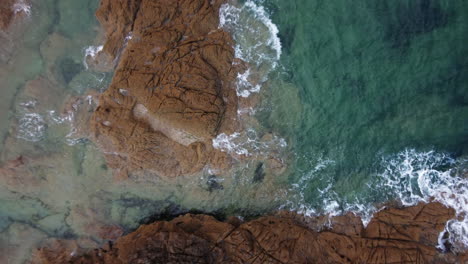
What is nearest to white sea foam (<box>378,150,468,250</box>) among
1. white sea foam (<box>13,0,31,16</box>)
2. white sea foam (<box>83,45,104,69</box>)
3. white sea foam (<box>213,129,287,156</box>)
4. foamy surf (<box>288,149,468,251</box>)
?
foamy surf (<box>288,149,468,251</box>)

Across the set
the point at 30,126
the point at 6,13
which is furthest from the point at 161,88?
the point at 6,13

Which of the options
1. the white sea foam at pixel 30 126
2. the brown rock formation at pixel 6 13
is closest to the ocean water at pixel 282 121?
the white sea foam at pixel 30 126

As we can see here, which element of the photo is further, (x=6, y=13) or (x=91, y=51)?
(x=91, y=51)

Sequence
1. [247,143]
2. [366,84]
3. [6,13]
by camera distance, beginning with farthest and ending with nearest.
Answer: [247,143]
[366,84]
[6,13]

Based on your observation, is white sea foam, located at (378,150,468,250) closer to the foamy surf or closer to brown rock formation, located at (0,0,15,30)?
the foamy surf

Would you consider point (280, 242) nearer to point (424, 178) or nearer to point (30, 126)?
point (424, 178)

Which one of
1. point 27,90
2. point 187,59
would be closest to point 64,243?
point 27,90
